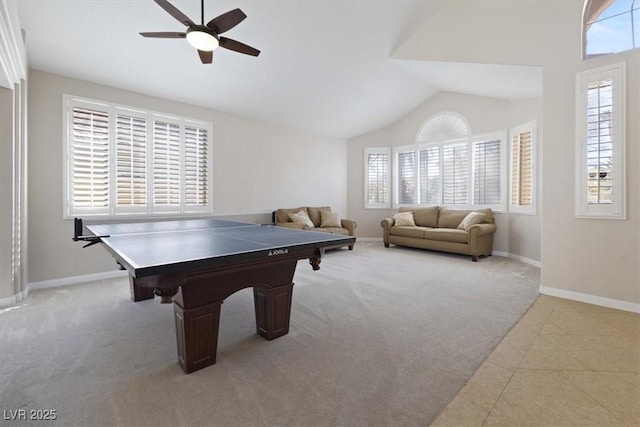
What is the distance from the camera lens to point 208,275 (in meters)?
1.79

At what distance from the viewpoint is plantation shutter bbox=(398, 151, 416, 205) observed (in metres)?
7.48

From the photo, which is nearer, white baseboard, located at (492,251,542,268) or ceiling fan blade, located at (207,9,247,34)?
ceiling fan blade, located at (207,9,247,34)

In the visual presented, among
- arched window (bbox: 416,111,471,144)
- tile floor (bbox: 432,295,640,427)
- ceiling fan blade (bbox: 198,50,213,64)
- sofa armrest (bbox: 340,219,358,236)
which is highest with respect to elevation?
arched window (bbox: 416,111,471,144)

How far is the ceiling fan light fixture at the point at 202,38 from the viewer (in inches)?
91.0

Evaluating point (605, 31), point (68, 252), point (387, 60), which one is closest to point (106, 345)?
point (68, 252)

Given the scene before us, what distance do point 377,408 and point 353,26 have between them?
423 cm

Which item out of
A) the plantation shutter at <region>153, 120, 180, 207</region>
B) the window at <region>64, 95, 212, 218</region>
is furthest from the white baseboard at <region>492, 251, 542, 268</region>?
the plantation shutter at <region>153, 120, 180, 207</region>

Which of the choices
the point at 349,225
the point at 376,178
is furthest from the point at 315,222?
the point at 376,178

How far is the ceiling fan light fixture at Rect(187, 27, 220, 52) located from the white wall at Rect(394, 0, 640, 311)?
3.50 meters

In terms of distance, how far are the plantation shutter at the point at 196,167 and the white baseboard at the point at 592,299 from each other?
5.17m

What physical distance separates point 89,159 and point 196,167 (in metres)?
1.49

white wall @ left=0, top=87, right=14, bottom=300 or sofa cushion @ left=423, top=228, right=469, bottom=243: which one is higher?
white wall @ left=0, top=87, right=14, bottom=300

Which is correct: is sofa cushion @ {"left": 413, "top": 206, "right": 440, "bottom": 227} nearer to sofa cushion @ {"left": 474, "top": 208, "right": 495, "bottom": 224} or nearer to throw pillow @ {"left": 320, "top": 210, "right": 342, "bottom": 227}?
sofa cushion @ {"left": 474, "top": 208, "right": 495, "bottom": 224}

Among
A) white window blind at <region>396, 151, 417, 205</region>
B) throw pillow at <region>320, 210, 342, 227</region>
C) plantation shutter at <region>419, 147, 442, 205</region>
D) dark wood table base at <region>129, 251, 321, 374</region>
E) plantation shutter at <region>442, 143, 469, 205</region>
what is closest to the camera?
dark wood table base at <region>129, 251, 321, 374</region>
